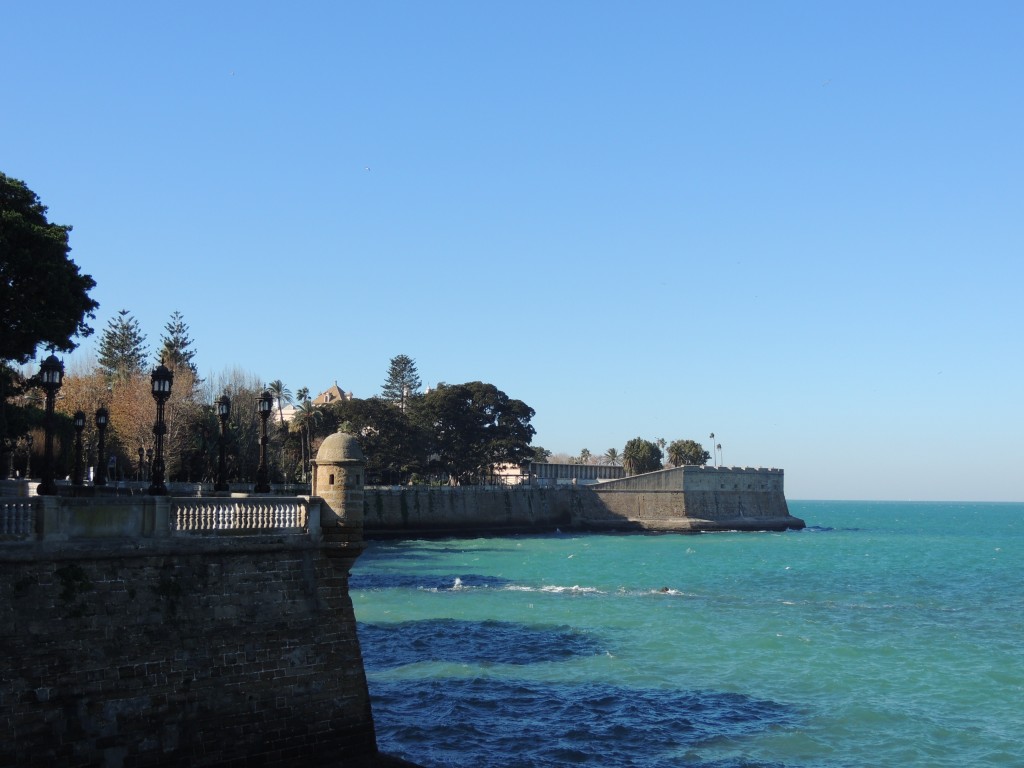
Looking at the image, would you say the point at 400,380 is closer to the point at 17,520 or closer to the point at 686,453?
the point at 686,453

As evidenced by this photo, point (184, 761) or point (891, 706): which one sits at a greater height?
point (184, 761)

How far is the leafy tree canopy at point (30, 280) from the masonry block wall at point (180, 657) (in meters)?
11.7

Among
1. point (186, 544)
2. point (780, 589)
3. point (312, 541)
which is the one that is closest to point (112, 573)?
point (186, 544)

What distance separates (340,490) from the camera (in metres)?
15.6

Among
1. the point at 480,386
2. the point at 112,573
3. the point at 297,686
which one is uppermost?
the point at 480,386

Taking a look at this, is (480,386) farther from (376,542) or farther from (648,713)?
(648,713)

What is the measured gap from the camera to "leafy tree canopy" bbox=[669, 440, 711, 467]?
407 feet

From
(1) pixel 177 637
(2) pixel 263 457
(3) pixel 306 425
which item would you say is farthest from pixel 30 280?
(3) pixel 306 425

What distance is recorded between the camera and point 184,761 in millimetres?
12656

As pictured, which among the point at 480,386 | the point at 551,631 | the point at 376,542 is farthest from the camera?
the point at 480,386

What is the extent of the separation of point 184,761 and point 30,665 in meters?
2.39

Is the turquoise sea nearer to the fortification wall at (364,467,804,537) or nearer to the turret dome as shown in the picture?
the turret dome

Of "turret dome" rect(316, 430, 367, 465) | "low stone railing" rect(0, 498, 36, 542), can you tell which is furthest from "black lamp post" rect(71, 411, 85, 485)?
"low stone railing" rect(0, 498, 36, 542)

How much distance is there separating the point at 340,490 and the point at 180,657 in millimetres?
3647
